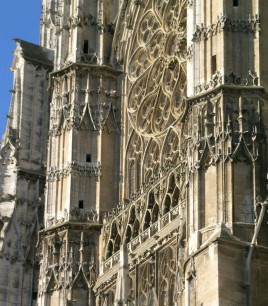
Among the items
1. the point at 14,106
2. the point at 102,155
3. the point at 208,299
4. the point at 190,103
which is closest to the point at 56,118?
the point at 102,155

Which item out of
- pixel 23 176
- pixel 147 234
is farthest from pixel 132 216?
pixel 23 176

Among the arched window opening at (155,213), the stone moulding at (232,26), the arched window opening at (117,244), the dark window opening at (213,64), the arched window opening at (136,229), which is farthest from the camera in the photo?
the arched window opening at (117,244)

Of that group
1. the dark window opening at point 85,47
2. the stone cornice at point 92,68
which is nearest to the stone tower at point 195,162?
the stone cornice at point 92,68

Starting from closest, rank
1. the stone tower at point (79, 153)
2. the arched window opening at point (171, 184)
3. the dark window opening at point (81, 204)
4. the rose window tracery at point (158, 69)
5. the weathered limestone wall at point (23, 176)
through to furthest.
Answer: the arched window opening at point (171, 184)
the rose window tracery at point (158, 69)
the stone tower at point (79, 153)
the dark window opening at point (81, 204)
the weathered limestone wall at point (23, 176)

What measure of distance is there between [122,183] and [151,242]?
3812 mm

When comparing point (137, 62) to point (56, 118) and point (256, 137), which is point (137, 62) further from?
point (256, 137)

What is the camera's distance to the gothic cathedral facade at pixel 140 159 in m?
29.5

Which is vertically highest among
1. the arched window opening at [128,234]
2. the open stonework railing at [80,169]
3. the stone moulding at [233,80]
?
the stone moulding at [233,80]

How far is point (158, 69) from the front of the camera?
37.3m

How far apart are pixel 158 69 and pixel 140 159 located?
2.50 m

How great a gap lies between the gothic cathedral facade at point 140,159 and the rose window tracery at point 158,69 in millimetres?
48

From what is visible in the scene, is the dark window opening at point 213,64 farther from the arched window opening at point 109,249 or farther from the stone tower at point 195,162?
the arched window opening at point 109,249

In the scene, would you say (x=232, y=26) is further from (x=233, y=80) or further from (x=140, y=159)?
(x=140, y=159)

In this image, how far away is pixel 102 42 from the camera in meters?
39.6
